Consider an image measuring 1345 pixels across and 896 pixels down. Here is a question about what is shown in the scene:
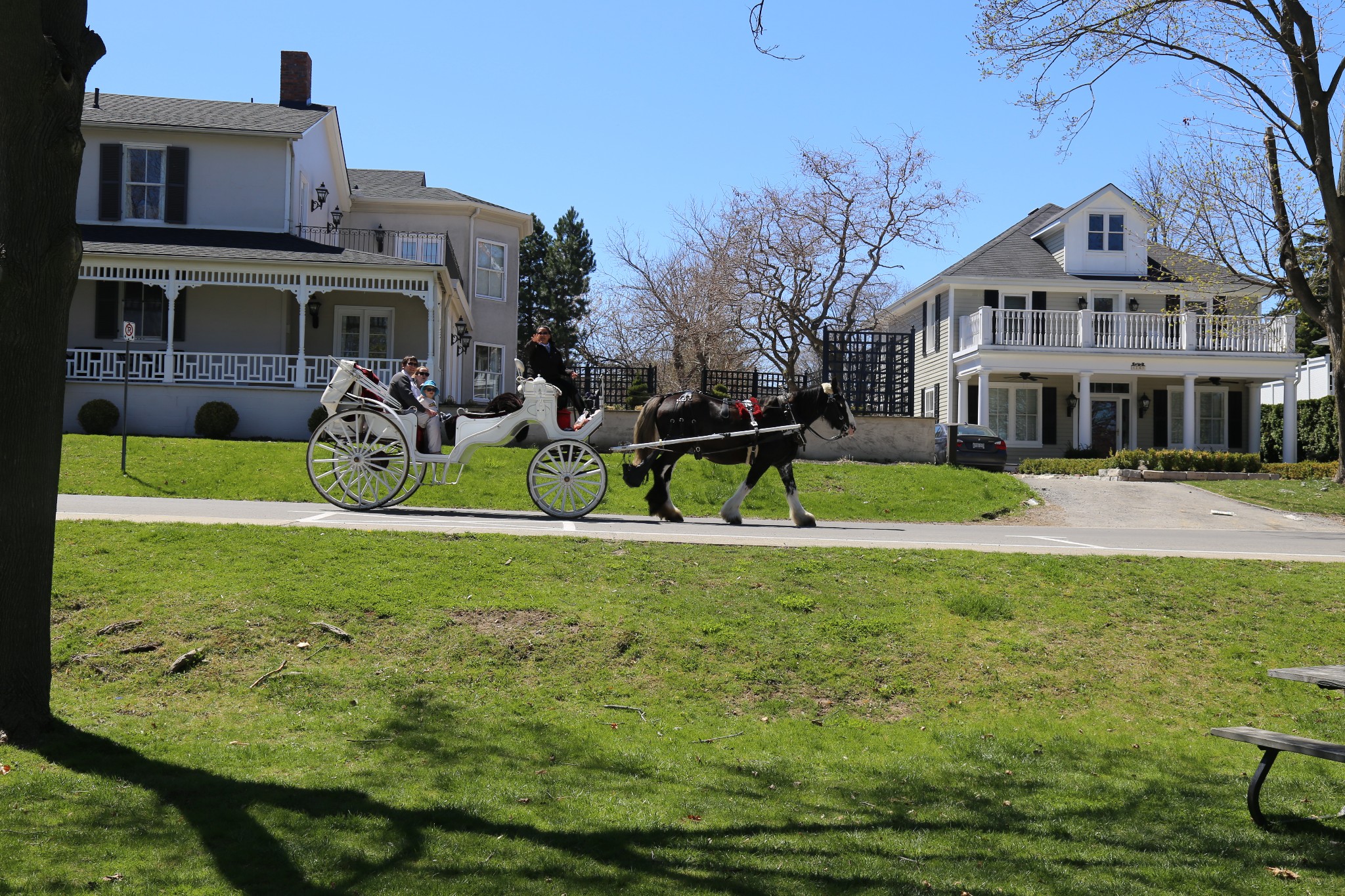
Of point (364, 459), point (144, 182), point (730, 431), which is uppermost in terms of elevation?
point (144, 182)

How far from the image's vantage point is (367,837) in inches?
189

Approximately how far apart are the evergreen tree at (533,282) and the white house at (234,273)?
134ft

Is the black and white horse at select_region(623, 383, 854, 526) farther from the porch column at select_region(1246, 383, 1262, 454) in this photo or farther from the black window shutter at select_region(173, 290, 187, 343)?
the porch column at select_region(1246, 383, 1262, 454)

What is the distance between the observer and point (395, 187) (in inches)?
1442

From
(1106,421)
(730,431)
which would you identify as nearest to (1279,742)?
(730,431)

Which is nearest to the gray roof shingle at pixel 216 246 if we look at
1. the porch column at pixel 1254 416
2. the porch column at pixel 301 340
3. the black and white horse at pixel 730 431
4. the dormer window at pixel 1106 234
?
the porch column at pixel 301 340

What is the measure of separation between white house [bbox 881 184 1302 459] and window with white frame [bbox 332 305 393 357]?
18283mm

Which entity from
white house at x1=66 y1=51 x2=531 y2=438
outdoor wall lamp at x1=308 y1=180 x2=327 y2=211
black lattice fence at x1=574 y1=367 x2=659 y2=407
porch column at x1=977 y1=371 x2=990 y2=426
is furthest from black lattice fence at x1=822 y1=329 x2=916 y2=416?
outdoor wall lamp at x1=308 y1=180 x2=327 y2=211

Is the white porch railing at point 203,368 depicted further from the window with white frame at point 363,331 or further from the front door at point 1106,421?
the front door at point 1106,421

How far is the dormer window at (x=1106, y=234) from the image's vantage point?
126ft

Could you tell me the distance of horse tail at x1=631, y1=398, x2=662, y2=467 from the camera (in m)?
14.2

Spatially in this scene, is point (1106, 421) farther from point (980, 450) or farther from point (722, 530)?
point (722, 530)

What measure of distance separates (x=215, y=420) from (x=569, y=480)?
1407 cm

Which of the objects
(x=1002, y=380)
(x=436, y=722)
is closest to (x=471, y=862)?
(x=436, y=722)
